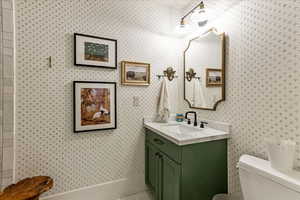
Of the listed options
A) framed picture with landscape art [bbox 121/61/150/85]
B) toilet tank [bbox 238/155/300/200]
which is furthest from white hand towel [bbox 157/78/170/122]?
toilet tank [bbox 238/155/300/200]

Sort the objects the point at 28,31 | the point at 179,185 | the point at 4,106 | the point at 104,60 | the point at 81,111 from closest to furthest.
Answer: the point at 179,185, the point at 4,106, the point at 28,31, the point at 81,111, the point at 104,60

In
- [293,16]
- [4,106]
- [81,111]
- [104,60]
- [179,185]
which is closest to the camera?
[293,16]

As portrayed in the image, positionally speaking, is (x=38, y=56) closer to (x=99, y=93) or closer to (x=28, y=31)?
(x=28, y=31)

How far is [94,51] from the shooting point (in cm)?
162

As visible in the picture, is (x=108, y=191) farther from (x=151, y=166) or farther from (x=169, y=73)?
(x=169, y=73)

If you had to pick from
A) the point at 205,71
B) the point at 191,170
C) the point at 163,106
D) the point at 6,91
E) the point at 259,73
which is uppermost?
the point at 205,71

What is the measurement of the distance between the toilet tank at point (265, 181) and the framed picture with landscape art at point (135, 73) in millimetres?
1388

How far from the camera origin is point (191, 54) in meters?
1.90

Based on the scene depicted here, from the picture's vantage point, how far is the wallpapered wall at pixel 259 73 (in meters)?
0.96

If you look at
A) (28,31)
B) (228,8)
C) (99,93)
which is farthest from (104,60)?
Result: (228,8)

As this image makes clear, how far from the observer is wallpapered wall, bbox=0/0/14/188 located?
4.15ft

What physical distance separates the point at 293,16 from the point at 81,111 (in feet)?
6.65

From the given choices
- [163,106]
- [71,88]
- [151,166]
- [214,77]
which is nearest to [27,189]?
[71,88]

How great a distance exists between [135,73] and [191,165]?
1.27 metres
